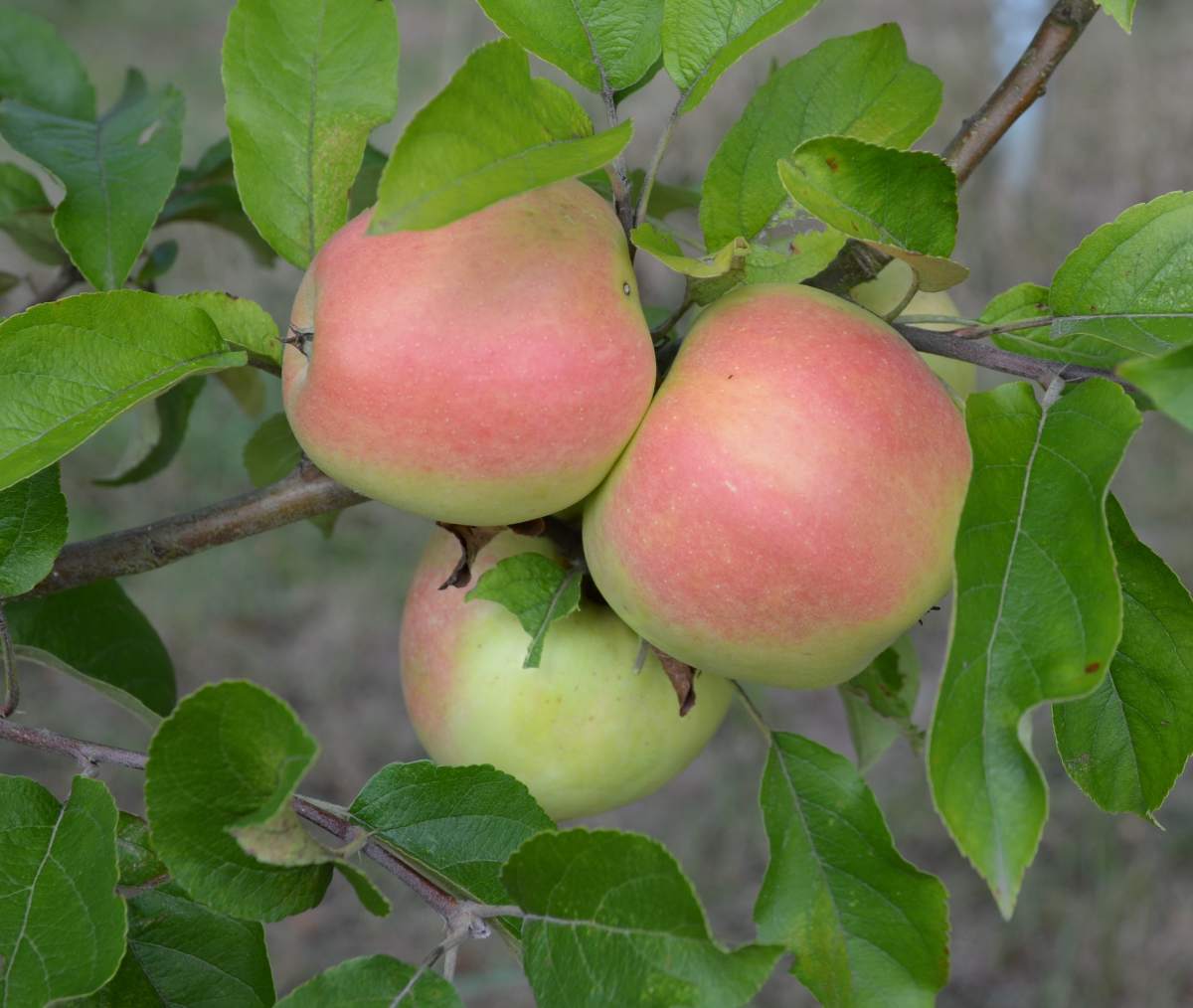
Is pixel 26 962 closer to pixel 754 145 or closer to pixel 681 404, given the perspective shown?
pixel 681 404

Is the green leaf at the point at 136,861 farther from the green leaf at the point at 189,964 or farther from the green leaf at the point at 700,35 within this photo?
the green leaf at the point at 700,35

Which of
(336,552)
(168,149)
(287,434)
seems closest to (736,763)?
(336,552)

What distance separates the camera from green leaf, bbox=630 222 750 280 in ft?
2.08

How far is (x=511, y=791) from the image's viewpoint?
0.66 meters

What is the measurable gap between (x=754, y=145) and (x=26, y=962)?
584 millimetres

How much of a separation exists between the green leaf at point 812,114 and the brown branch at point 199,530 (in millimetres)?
289

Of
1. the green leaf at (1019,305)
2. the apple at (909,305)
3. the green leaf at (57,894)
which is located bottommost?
the green leaf at (57,894)

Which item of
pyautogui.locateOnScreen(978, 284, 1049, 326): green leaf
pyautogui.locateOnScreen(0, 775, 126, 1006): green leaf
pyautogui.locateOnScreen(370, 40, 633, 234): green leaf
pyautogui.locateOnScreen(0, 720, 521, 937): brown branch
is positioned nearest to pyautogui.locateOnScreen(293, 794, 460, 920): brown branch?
pyautogui.locateOnScreen(0, 720, 521, 937): brown branch

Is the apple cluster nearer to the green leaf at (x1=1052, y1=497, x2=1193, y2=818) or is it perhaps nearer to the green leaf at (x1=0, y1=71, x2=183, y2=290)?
the green leaf at (x1=1052, y1=497, x2=1193, y2=818)

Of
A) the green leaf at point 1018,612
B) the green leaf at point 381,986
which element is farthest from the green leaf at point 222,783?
the green leaf at point 1018,612

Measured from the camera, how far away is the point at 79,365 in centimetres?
64

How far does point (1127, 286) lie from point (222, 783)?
53 centimetres

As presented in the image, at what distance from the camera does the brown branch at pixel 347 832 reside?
0.63 m

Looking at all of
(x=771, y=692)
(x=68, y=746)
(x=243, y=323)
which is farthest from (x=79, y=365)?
(x=771, y=692)
